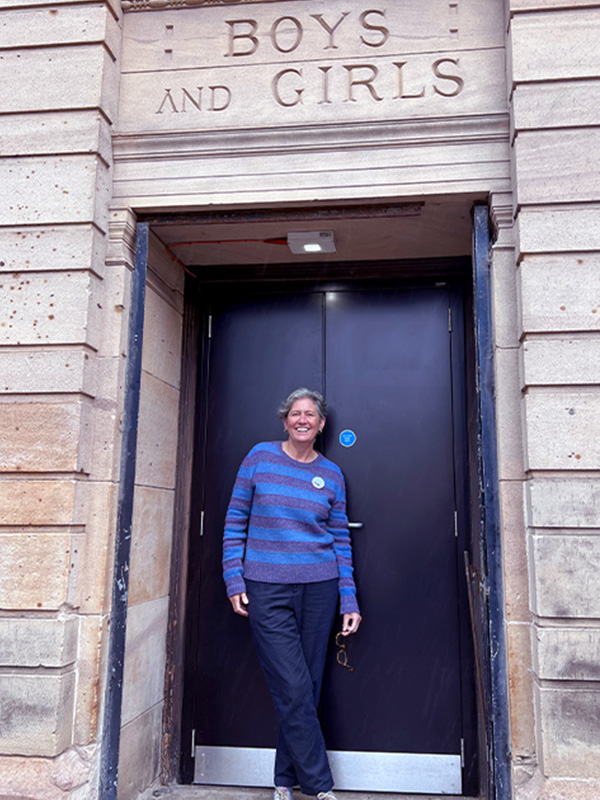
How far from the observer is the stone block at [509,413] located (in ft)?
9.80

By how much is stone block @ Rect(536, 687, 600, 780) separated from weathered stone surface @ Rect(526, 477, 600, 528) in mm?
679

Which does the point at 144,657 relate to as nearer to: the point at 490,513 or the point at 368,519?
the point at 368,519

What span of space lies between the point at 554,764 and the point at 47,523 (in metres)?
2.44

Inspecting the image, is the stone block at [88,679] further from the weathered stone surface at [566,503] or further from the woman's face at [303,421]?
the weathered stone surface at [566,503]

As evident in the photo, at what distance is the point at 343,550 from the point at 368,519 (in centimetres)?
36

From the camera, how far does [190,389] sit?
163 inches

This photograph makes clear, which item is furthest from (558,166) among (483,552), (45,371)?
(45,371)

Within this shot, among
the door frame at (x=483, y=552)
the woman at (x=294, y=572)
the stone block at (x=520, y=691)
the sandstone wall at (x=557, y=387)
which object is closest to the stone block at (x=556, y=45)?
the sandstone wall at (x=557, y=387)

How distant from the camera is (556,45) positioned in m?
3.11

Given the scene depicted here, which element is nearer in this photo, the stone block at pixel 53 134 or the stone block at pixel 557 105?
the stone block at pixel 557 105

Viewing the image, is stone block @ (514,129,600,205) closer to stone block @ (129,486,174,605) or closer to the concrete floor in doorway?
stone block @ (129,486,174,605)

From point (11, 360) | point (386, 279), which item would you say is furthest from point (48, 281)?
point (386, 279)

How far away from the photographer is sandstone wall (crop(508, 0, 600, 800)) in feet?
8.75

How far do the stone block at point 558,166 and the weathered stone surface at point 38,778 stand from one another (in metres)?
3.31
